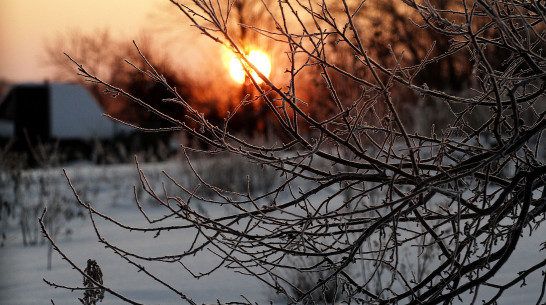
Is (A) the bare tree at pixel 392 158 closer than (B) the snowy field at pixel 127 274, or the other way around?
(A) the bare tree at pixel 392 158

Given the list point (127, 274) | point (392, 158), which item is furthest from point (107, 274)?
point (392, 158)

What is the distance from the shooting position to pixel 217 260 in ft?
17.6

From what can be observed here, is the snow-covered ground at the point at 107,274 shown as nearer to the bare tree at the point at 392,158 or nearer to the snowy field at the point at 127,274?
the snowy field at the point at 127,274

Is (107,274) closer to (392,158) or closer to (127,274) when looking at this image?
(127,274)

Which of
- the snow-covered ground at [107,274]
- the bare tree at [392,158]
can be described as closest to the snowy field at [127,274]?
the snow-covered ground at [107,274]

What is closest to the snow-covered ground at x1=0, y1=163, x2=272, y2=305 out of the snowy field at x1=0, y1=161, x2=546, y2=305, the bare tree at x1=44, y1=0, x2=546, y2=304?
the snowy field at x1=0, y1=161, x2=546, y2=305

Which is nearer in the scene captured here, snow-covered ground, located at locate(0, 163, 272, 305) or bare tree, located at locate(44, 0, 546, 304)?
bare tree, located at locate(44, 0, 546, 304)

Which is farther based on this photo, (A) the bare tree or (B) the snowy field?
(B) the snowy field

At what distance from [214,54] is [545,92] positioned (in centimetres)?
2272

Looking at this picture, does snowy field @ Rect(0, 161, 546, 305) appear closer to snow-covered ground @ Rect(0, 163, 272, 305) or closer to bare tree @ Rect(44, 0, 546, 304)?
snow-covered ground @ Rect(0, 163, 272, 305)

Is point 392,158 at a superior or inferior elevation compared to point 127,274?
inferior

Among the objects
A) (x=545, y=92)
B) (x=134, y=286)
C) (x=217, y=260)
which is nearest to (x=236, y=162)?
(x=217, y=260)

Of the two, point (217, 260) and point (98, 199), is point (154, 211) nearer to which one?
point (98, 199)

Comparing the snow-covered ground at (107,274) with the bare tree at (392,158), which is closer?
the bare tree at (392,158)
